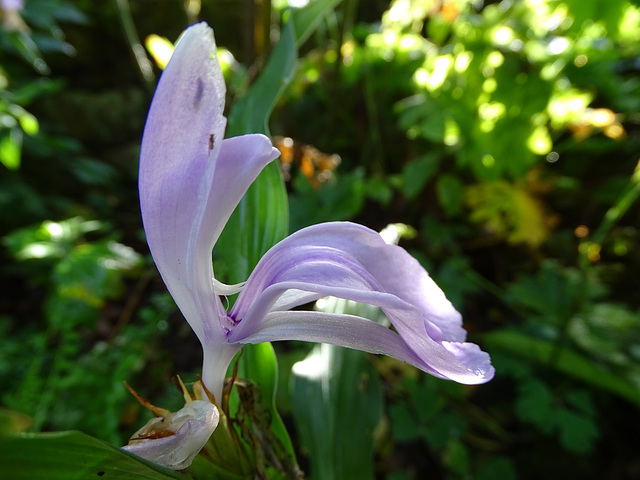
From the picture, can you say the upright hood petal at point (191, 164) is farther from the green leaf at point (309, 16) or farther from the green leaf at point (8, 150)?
the green leaf at point (8, 150)

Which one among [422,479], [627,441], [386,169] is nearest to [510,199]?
[386,169]

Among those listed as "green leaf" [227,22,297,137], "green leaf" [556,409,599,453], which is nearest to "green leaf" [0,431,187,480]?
"green leaf" [227,22,297,137]

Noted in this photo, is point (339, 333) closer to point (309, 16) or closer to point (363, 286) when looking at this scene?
point (363, 286)

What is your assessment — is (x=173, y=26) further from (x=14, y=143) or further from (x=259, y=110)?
(x=259, y=110)

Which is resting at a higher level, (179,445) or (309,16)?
(309,16)

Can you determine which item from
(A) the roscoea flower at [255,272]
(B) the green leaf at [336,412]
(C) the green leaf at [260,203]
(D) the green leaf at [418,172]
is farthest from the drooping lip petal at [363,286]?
(D) the green leaf at [418,172]

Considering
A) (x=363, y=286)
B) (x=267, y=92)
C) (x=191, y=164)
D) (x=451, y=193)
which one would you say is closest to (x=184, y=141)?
(x=191, y=164)
